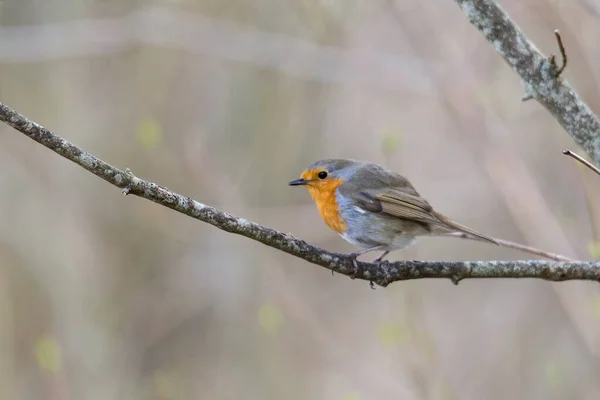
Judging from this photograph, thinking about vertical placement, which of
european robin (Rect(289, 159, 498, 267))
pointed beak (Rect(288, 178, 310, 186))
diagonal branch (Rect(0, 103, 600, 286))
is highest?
pointed beak (Rect(288, 178, 310, 186))

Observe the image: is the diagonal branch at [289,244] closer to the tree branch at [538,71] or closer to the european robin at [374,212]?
the tree branch at [538,71]

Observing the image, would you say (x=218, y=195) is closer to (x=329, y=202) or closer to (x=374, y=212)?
(x=329, y=202)

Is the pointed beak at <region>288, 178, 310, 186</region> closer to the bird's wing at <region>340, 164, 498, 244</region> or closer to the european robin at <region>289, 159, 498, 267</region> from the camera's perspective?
the european robin at <region>289, 159, 498, 267</region>

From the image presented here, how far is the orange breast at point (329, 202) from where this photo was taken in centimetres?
358

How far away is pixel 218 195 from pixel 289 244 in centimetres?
305

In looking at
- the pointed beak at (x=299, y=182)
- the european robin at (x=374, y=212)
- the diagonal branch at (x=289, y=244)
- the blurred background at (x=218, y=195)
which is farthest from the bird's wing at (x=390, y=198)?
the blurred background at (x=218, y=195)

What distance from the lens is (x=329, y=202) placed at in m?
3.65

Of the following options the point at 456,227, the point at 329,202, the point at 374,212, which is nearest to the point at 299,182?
the point at 329,202

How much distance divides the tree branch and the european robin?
98 cm

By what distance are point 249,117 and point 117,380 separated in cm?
277

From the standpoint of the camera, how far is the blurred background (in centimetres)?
553

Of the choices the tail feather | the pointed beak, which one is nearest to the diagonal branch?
the tail feather

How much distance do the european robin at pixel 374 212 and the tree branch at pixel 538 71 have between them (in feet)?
3.23

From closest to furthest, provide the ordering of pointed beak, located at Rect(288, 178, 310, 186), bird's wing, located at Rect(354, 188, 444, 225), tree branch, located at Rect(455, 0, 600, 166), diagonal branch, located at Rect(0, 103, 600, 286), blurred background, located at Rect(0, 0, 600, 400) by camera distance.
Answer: diagonal branch, located at Rect(0, 103, 600, 286)
tree branch, located at Rect(455, 0, 600, 166)
bird's wing, located at Rect(354, 188, 444, 225)
pointed beak, located at Rect(288, 178, 310, 186)
blurred background, located at Rect(0, 0, 600, 400)
